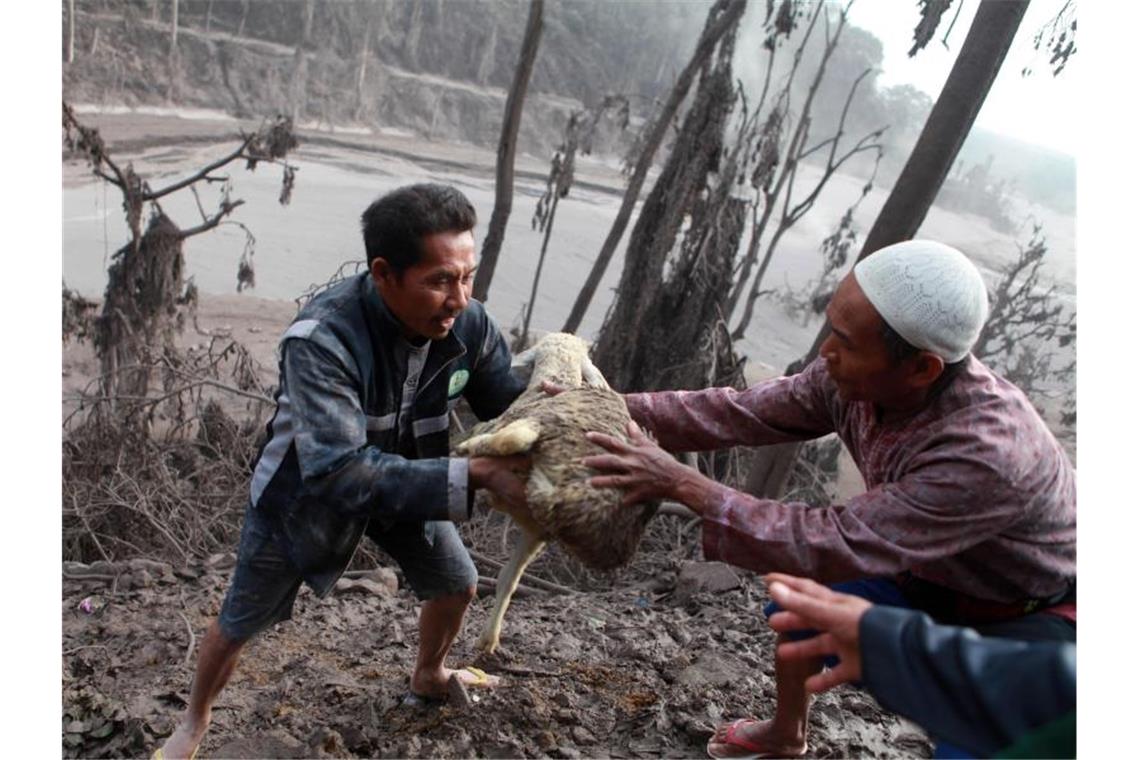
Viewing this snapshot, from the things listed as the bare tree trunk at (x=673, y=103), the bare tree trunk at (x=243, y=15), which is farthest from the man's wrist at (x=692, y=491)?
the bare tree trunk at (x=243, y=15)

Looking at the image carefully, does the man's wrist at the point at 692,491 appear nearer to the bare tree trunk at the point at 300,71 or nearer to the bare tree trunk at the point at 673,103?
the bare tree trunk at the point at 673,103

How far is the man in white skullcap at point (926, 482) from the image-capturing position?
176 cm

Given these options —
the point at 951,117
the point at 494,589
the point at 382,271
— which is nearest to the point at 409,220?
the point at 382,271

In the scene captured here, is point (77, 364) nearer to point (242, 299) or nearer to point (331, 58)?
point (242, 299)

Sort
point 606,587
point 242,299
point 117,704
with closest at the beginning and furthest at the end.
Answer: point 117,704 → point 606,587 → point 242,299

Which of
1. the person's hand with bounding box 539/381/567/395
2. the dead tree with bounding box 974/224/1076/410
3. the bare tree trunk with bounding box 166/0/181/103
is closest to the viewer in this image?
the person's hand with bounding box 539/381/567/395

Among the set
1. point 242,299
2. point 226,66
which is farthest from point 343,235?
point 226,66

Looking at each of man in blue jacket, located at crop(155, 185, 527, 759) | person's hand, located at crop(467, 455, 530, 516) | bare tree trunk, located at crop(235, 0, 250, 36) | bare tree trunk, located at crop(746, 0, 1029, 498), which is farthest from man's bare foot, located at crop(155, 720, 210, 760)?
bare tree trunk, located at crop(235, 0, 250, 36)

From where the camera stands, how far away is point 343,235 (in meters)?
14.8

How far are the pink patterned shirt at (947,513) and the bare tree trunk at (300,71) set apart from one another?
68.5 ft

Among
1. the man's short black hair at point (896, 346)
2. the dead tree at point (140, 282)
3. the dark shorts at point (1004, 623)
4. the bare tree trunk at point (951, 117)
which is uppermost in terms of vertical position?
the bare tree trunk at point (951, 117)

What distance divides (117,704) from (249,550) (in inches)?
41.9

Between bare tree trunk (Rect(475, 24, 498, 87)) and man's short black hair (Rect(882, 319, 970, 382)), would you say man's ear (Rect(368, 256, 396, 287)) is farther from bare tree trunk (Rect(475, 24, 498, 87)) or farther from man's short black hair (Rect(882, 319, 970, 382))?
bare tree trunk (Rect(475, 24, 498, 87))

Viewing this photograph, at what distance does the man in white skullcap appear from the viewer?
5.76 feet
